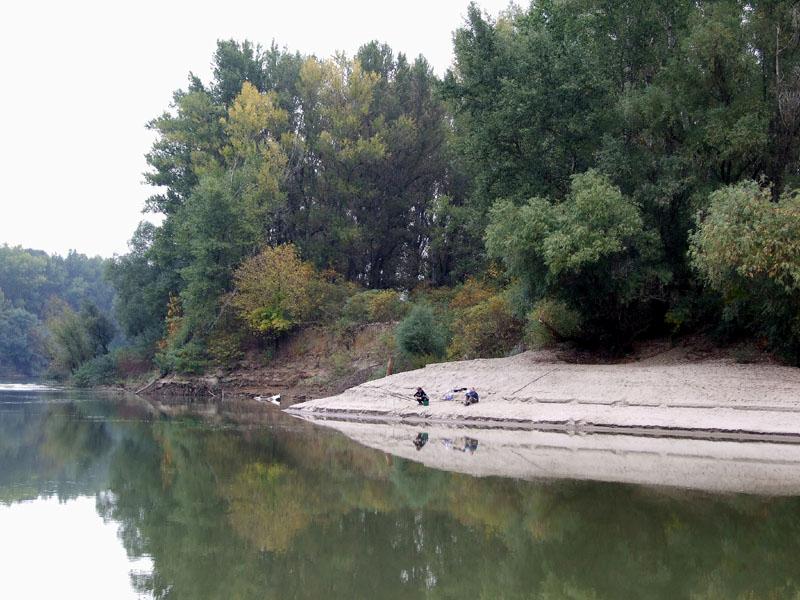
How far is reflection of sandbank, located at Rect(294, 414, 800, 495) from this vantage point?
1582cm

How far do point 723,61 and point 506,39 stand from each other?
9935mm

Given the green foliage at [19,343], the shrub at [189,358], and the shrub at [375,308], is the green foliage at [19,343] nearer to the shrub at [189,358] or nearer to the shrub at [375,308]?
the shrub at [189,358]

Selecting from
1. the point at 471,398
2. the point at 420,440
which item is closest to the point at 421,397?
the point at 471,398

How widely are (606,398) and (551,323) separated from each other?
23.3 feet

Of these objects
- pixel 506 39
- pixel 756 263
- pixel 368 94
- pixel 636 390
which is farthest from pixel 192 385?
pixel 756 263

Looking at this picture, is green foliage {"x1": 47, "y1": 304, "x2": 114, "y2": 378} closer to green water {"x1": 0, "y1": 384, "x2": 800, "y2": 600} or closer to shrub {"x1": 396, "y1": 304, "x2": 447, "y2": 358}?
shrub {"x1": 396, "y1": 304, "x2": 447, "y2": 358}

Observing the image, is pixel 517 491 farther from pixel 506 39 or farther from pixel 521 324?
pixel 506 39

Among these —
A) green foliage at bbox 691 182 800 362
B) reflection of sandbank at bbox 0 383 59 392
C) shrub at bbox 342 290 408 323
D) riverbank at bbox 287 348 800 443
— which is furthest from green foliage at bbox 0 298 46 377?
green foliage at bbox 691 182 800 362

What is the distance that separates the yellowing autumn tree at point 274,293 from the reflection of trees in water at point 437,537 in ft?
108

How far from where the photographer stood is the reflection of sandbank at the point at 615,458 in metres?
15.8

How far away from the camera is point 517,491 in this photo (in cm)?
1476

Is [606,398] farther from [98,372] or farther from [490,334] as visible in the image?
[98,372]

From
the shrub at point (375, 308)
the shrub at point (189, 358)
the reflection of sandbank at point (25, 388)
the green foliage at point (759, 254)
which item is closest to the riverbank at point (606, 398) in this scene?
the green foliage at point (759, 254)

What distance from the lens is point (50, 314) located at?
10631 centimetres
